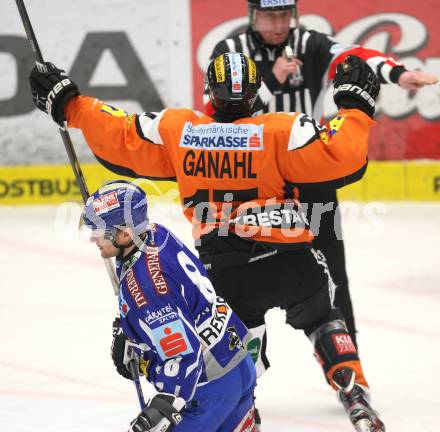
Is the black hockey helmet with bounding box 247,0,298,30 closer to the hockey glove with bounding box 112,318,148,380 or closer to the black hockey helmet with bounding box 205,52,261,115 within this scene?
the black hockey helmet with bounding box 205,52,261,115

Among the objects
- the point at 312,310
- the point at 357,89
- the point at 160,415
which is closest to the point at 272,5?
the point at 357,89

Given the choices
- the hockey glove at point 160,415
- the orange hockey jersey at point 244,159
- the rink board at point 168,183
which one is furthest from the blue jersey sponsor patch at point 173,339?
the rink board at point 168,183

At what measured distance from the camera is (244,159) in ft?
10.9

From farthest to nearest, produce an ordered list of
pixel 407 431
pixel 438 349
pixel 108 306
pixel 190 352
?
pixel 108 306
pixel 438 349
pixel 407 431
pixel 190 352

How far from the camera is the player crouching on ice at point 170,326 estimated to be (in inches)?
108

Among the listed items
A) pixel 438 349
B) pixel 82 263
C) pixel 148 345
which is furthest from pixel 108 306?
pixel 148 345

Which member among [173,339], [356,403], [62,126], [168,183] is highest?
[62,126]

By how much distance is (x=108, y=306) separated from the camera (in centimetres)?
560

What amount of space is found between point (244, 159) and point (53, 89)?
71 centimetres

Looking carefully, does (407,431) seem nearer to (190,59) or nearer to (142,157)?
(142,157)

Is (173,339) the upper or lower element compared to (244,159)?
lower

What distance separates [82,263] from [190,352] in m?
3.83

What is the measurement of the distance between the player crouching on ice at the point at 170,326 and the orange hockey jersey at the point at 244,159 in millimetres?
426

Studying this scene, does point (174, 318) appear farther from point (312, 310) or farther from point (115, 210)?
point (312, 310)
